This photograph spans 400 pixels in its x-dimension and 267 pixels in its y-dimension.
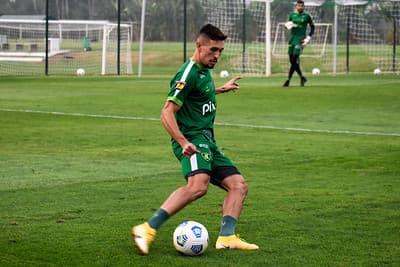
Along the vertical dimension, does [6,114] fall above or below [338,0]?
below

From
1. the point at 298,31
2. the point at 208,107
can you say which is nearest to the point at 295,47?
the point at 298,31

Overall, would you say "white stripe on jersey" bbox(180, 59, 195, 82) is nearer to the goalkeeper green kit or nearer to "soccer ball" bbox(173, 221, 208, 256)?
"soccer ball" bbox(173, 221, 208, 256)

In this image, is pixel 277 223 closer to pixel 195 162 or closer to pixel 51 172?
pixel 195 162

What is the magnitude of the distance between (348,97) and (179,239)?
17179mm

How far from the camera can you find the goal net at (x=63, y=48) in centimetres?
3984

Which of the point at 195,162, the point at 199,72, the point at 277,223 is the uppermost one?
the point at 199,72

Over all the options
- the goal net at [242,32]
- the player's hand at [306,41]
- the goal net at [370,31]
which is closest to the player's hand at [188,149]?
the player's hand at [306,41]

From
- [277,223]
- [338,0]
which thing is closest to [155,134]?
[277,223]

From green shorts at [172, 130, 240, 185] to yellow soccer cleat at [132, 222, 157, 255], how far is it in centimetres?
48

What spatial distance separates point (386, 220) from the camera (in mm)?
8922

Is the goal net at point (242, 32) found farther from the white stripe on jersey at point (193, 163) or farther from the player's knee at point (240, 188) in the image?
the white stripe on jersey at point (193, 163)

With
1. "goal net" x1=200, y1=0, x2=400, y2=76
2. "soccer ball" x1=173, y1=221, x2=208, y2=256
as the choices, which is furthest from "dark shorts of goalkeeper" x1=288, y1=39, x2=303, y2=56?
"soccer ball" x1=173, y1=221, x2=208, y2=256

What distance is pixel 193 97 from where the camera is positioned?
7.79m

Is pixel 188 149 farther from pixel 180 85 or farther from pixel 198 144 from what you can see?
pixel 180 85
